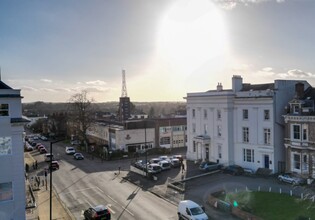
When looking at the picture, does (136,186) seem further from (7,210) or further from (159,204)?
(7,210)

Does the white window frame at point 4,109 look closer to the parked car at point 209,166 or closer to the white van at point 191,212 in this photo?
the white van at point 191,212

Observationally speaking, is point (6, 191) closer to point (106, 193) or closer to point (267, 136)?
point (106, 193)

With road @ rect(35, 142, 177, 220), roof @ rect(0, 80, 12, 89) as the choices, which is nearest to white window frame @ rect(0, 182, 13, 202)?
roof @ rect(0, 80, 12, 89)

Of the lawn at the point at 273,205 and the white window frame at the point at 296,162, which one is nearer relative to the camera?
the lawn at the point at 273,205

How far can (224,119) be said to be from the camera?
47.6 m

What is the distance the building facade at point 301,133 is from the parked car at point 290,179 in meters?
0.83

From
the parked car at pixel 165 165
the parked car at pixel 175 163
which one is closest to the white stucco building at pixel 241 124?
the parked car at pixel 175 163

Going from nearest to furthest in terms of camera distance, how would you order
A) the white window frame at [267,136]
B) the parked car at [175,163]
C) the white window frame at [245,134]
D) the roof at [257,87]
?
the white window frame at [267,136] → the roof at [257,87] → the white window frame at [245,134] → the parked car at [175,163]

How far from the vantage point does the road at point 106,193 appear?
30.3 meters

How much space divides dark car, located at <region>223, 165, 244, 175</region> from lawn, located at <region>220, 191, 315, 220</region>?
9.35 m

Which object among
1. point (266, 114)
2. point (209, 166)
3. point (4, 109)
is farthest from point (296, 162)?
point (4, 109)

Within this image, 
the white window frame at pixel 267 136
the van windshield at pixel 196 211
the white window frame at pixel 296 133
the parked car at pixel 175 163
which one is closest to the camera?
the van windshield at pixel 196 211

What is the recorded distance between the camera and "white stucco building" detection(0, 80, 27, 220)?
2339cm

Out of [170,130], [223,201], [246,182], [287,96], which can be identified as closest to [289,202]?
[223,201]
